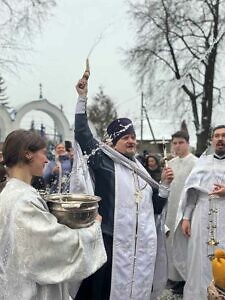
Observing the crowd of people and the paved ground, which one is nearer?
the crowd of people

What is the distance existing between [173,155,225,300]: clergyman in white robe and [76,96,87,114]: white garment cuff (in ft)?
5.71

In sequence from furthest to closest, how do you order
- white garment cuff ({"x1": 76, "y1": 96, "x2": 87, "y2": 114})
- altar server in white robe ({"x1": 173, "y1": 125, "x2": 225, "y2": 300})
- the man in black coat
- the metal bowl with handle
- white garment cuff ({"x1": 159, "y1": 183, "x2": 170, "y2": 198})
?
altar server in white robe ({"x1": 173, "y1": 125, "x2": 225, "y2": 300}) → white garment cuff ({"x1": 159, "y1": 183, "x2": 170, "y2": 198}) → the man in black coat → white garment cuff ({"x1": 76, "y1": 96, "x2": 87, "y2": 114}) → the metal bowl with handle

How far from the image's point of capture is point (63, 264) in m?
2.57

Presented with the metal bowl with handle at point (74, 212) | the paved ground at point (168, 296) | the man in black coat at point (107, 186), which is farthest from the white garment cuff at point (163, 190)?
the paved ground at point (168, 296)

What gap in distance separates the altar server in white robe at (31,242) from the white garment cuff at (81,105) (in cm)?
116

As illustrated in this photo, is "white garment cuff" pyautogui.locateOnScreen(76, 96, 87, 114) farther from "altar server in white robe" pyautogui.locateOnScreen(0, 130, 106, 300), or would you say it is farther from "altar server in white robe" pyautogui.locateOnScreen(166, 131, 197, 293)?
"altar server in white robe" pyautogui.locateOnScreen(166, 131, 197, 293)

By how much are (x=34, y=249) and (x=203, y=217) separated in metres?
2.83

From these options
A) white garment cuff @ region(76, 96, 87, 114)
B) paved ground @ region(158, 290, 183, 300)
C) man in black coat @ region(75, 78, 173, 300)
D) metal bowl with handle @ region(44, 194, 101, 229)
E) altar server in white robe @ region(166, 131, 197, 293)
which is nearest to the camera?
metal bowl with handle @ region(44, 194, 101, 229)

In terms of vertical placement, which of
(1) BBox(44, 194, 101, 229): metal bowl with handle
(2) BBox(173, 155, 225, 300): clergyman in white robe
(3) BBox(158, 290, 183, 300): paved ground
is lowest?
(3) BBox(158, 290, 183, 300): paved ground

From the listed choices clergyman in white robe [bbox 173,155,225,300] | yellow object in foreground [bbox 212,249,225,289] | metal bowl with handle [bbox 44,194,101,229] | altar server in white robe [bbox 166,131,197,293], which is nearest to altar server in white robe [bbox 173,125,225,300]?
clergyman in white robe [bbox 173,155,225,300]

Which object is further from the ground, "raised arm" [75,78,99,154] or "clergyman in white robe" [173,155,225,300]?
"raised arm" [75,78,99,154]

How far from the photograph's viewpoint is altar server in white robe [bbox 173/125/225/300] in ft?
16.2

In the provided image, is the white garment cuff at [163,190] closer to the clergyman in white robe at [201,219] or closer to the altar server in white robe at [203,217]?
the altar server in white robe at [203,217]

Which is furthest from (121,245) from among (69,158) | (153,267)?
(69,158)
